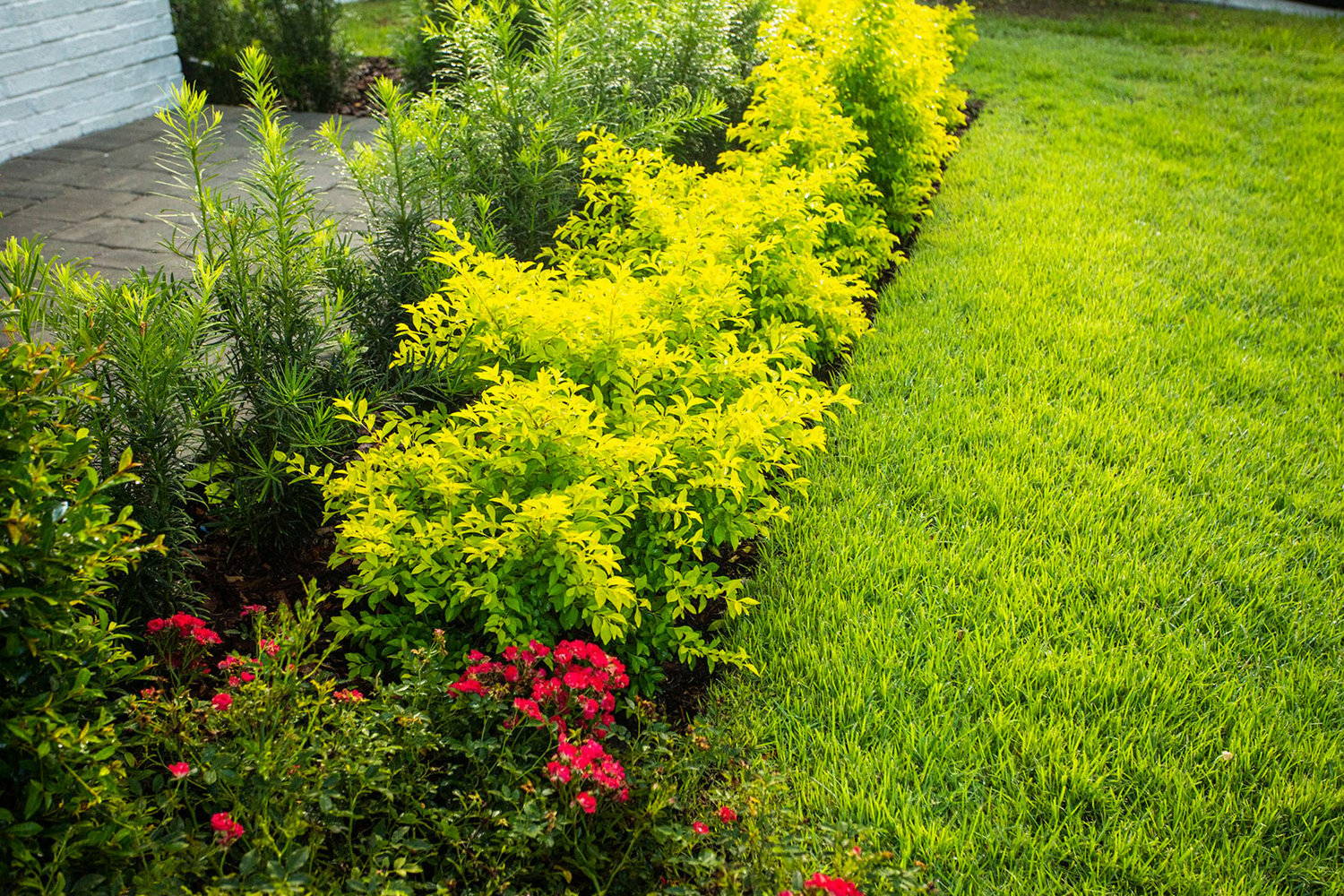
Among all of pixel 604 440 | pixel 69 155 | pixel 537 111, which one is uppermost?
pixel 537 111

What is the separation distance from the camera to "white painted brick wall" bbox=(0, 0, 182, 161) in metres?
6.15

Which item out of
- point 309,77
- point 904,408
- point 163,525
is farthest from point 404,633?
point 309,77

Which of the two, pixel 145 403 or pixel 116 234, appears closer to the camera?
pixel 145 403

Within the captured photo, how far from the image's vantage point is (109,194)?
5633 mm

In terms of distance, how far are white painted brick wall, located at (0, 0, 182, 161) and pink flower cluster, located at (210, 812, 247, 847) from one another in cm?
628

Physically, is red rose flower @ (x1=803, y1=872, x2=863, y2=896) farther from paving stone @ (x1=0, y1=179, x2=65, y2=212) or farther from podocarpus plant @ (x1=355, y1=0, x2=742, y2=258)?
paving stone @ (x1=0, y1=179, x2=65, y2=212)

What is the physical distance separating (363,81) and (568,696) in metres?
7.85

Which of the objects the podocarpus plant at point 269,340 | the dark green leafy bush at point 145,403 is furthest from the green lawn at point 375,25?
the dark green leafy bush at point 145,403

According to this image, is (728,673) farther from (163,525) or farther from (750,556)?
(163,525)

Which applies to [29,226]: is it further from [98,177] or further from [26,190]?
[98,177]

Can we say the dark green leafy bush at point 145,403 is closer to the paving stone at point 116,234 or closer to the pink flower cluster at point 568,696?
the pink flower cluster at point 568,696

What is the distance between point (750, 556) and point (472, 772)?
4.57ft

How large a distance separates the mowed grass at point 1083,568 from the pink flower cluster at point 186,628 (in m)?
1.30

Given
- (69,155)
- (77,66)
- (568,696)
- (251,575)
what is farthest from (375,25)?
(568,696)
